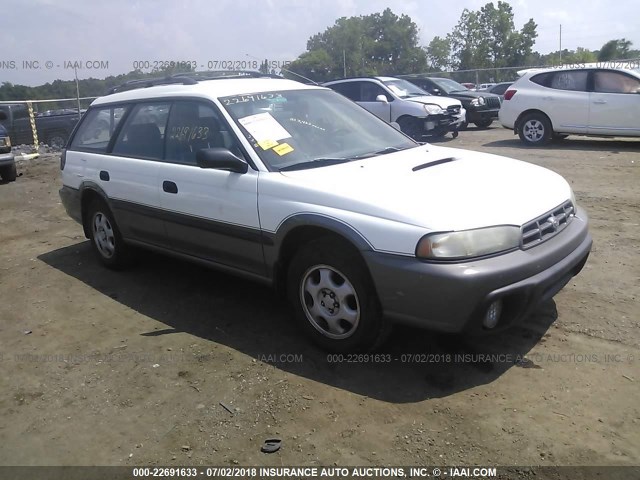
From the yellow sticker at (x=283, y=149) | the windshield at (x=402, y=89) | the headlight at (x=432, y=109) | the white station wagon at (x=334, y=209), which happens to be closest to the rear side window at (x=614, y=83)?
the headlight at (x=432, y=109)

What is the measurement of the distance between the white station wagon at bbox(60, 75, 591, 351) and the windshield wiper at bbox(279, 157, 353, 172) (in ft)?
0.05

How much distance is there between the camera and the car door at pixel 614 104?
10.7 m

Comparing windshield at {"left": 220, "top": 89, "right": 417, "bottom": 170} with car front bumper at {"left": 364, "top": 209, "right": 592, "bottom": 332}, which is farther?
windshield at {"left": 220, "top": 89, "right": 417, "bottom": 170}

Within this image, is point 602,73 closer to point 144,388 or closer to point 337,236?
point 337,236

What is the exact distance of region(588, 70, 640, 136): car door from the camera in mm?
10688

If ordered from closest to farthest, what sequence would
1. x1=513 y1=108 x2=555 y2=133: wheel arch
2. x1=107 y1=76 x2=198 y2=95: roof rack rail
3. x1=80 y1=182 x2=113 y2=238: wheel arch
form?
1. x1=107 y1=76 x2=198 y2=95: roof rack rail
2. x1=80 y1=182 x2=113 y2=238: wheel arch
3. x1=513 y1=108 x2=555 y2=133: wheel arch

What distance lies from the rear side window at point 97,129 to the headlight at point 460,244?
11.4 ft

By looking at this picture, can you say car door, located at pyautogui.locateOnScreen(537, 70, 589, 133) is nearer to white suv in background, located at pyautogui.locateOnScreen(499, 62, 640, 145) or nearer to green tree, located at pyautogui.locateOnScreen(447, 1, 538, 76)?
white suv in background, located at pyautogui.locateOnScreen(499, 62, 640, 145)

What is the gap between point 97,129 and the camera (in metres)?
5.78

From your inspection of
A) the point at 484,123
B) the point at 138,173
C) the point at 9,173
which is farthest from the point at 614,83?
the point at 9,173

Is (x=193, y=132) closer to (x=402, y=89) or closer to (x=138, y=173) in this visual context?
(x=138, y=173)

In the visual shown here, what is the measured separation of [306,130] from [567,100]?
8.85 metres

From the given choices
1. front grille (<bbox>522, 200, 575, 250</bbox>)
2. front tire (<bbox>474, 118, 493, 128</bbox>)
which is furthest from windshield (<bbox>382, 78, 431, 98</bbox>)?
front grille (<bbox>522, 200, 575, 250</bbox>)

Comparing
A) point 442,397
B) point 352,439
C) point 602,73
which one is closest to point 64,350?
point 352,439
